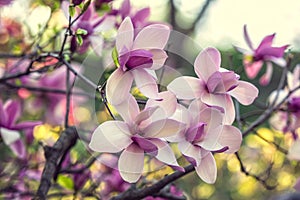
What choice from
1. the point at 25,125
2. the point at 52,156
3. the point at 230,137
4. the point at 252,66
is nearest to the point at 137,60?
the point at 230,137

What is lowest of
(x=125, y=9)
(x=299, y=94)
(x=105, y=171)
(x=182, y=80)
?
(x=105, y=171)

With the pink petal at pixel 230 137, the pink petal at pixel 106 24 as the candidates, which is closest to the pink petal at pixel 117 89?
the pink petal at pixel 230 137

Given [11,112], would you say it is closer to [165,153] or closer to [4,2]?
[4,2]

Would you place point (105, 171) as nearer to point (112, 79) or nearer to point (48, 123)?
point (48, 123)

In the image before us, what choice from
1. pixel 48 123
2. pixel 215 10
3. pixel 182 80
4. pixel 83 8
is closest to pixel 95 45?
pixel 83 8

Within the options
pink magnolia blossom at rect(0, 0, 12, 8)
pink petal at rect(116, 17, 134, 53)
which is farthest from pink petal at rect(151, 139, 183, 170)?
pink magnolia blossom at rect(0, 0, 12, 8)

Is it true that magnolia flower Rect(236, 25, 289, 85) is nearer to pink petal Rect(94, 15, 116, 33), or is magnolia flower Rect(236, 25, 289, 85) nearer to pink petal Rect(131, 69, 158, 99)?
pink petal Rect(94, 15, 116, 33)
